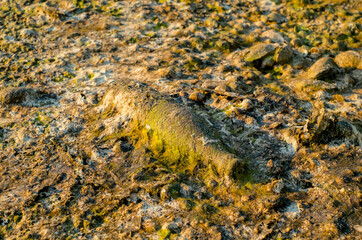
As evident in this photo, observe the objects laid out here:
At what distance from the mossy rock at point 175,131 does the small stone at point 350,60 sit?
8.77ft

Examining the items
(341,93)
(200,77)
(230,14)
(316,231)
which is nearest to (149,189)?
(316,231)

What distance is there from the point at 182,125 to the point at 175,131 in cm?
11

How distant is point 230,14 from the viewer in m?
6.52

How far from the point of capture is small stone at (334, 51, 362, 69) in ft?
16.4

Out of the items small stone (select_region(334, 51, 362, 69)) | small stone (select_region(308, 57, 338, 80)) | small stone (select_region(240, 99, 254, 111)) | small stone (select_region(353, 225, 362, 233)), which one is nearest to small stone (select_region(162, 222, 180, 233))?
small stone (select_region(353, 225, 362, 233))

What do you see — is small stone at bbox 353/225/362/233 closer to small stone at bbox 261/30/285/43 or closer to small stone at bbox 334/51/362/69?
small stone at bbox 334/51/362/69

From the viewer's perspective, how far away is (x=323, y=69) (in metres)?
4.75

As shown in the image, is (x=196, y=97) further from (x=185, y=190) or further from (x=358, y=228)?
(x=358, y=228)

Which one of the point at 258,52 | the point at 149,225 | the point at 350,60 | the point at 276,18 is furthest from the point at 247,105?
the point at 276,18

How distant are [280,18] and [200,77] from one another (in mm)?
2623

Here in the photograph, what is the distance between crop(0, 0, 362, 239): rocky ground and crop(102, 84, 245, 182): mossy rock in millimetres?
14

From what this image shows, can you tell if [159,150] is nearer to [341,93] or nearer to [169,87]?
[169,87]

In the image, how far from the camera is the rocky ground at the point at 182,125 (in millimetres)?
3027

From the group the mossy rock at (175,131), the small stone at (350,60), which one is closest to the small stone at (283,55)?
the small stone at (350,60)
